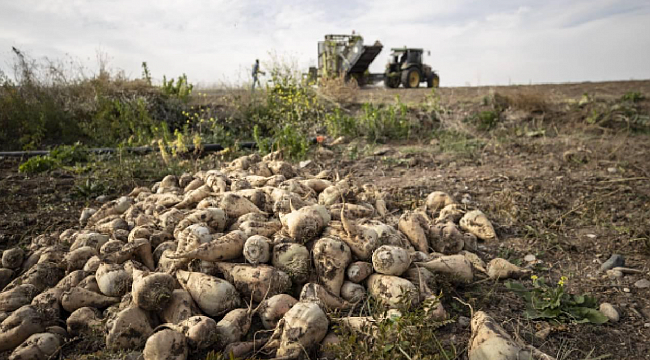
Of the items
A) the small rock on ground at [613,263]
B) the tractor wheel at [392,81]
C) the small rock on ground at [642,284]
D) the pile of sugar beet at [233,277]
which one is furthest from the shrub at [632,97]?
the tractor wheel at [392,81]

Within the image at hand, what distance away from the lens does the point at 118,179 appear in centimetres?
440

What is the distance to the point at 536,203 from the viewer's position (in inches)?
145

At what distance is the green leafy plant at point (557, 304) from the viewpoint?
213cm

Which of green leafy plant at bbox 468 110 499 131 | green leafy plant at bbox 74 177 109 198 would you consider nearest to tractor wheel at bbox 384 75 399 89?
green leafy plant at bbox 468 110 499 131

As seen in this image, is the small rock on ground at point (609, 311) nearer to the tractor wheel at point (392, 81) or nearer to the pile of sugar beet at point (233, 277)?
the pile of sugar beet at point (233, 277)

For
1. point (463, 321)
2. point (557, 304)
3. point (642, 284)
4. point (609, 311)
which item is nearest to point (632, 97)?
point (642, 284)

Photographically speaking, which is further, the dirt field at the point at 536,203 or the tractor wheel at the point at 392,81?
the tractor wheel at the point at 392,81

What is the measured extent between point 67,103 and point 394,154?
6.50m

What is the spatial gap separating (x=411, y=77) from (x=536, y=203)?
1097cm

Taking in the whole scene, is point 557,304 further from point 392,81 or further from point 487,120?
point 392,81

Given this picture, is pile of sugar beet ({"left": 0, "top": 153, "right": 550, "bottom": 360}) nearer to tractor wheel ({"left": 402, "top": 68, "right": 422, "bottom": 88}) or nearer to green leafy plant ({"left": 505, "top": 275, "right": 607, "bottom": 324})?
green leafy plant ({"left": 505, "top": 275, "right": 607, "bottom": 324})

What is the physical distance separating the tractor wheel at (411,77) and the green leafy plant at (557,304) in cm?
1220

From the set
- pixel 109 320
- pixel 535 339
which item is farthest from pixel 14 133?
pixel 535 339

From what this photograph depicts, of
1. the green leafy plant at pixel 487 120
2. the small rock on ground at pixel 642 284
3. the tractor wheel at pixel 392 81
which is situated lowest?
the small rock on ground at pixel 642 284
